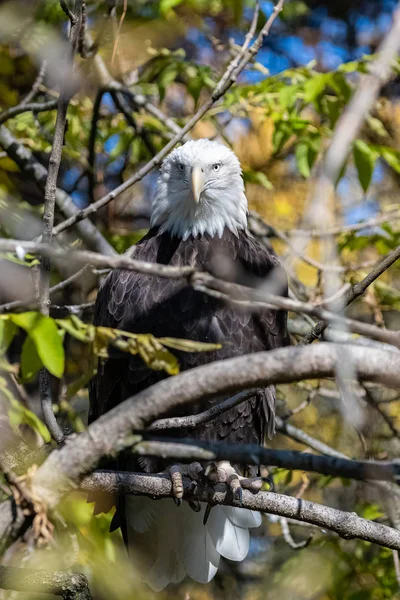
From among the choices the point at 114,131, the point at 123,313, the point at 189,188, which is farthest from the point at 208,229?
the point at 114,131

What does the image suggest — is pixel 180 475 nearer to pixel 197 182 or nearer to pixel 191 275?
pixel 197 182

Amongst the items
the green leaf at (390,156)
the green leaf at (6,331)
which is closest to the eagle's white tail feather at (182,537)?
the green leaf at (390,156)

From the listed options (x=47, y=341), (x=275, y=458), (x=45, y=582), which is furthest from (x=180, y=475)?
(x=275, y=458)

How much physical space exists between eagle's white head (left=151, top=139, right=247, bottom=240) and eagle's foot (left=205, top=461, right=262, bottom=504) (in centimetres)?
106

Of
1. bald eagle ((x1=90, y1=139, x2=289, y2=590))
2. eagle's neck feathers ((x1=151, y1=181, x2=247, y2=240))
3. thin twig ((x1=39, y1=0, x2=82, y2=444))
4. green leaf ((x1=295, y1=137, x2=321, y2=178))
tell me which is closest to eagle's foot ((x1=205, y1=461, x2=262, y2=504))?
bald eagle ((x1=90, y1=139, x2=289, y2=590))

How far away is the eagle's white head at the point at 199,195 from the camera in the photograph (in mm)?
3721

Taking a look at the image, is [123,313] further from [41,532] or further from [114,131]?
[41,532]

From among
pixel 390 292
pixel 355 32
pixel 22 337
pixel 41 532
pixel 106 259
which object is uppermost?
pixel 355 32

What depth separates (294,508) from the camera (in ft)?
8.20

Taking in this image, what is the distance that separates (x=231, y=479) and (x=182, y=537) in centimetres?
98

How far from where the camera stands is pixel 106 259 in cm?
147

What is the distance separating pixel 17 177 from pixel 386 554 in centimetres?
301

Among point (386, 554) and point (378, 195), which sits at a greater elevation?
point (378, 195)

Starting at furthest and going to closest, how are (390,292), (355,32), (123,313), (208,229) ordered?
(355,32), (390,292), (208,229), (123,313)
